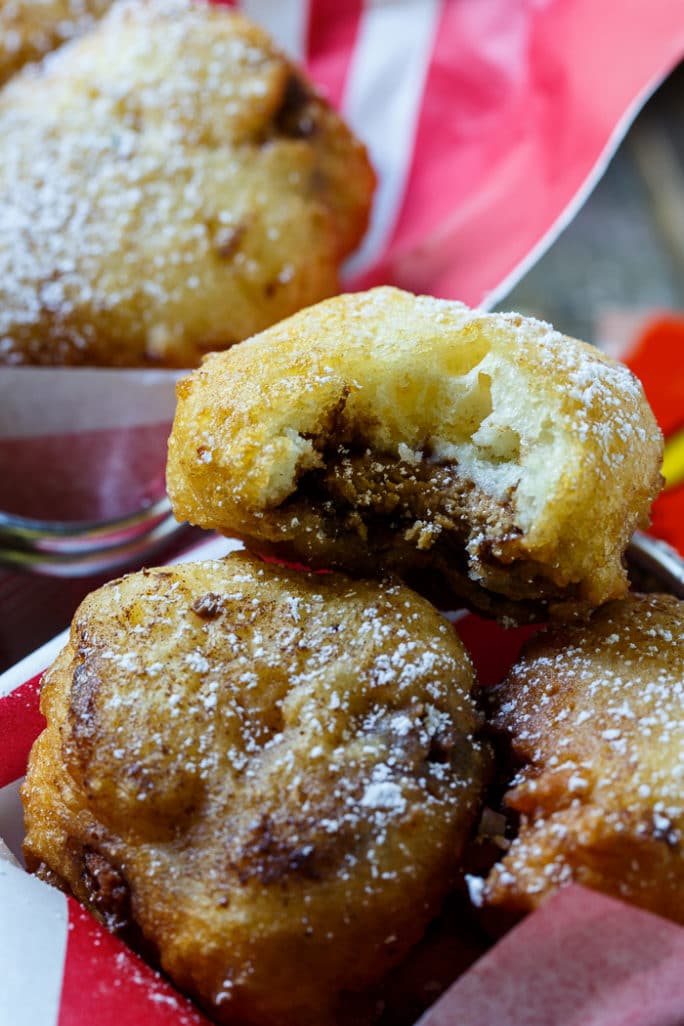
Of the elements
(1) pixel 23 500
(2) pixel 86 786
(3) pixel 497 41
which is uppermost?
(3) pixel 497 41

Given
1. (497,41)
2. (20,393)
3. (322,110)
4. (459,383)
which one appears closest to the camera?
(459,383)

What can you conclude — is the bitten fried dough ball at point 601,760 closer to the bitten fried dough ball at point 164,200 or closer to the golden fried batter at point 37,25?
the bitten fried dough ball at point 164,200

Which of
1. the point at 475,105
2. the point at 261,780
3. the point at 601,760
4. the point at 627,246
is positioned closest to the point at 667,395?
the point at 475,105

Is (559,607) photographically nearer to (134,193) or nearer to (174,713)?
(174,713)

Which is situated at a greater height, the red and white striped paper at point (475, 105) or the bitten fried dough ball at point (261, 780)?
the red and white striped paper at point (475, 105)

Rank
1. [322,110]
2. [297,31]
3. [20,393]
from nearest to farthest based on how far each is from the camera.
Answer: [20,393], [322,110], [297,31]

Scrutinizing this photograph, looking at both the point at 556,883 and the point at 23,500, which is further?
the point at 23,500

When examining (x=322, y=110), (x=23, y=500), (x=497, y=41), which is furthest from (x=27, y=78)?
(x=497, y=41)

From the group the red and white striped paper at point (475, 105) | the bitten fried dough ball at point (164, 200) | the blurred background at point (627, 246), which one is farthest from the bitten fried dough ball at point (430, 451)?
the blurred background at point (627, 246)
